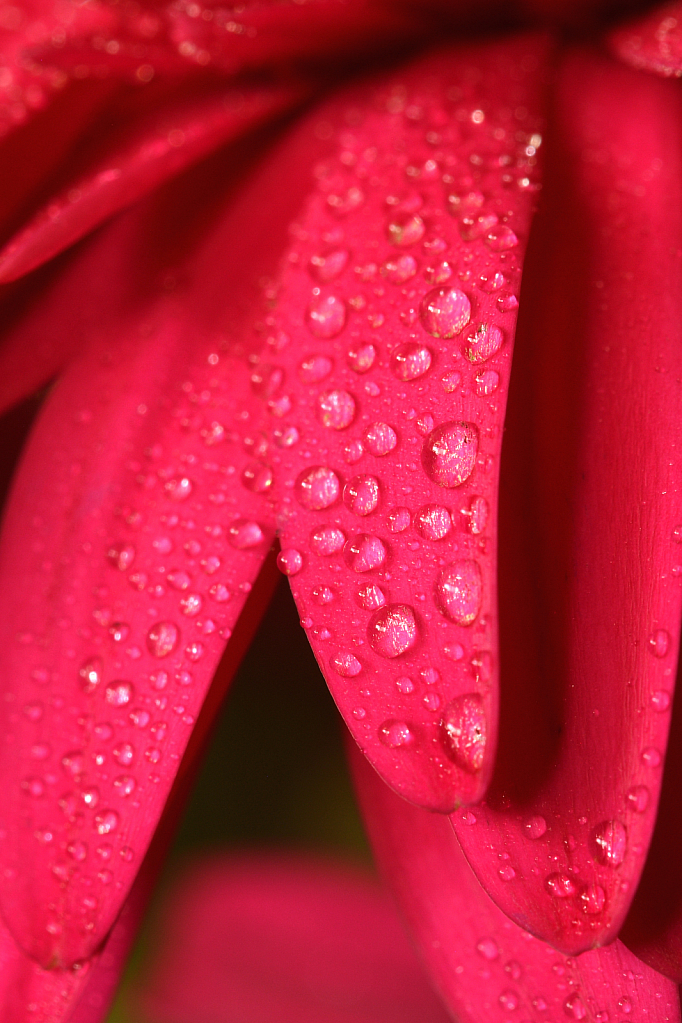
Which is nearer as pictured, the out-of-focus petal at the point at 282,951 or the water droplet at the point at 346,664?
the water droplet at the point at 346,664

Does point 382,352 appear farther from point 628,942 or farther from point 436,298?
point 628,942

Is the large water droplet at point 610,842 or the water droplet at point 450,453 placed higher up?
the water droplet at point 450,453

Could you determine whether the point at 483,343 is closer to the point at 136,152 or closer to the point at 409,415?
the point at 409,415

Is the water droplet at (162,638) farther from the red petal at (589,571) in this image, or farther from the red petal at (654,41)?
the red petal at (654,41)

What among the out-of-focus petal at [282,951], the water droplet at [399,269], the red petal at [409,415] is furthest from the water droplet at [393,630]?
the out-of-focus petal at [282,951]

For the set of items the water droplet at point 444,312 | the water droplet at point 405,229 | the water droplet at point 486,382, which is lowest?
the water droplet at point 486,382

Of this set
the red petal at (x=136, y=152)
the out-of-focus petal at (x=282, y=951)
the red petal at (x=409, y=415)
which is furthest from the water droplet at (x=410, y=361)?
the out-of-focus petal at (x=282, y=951)

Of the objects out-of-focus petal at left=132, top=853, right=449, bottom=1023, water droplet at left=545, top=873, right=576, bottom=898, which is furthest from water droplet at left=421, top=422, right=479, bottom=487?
out-of-focus petal at left=132, top=853, right=449, bottom=1023
